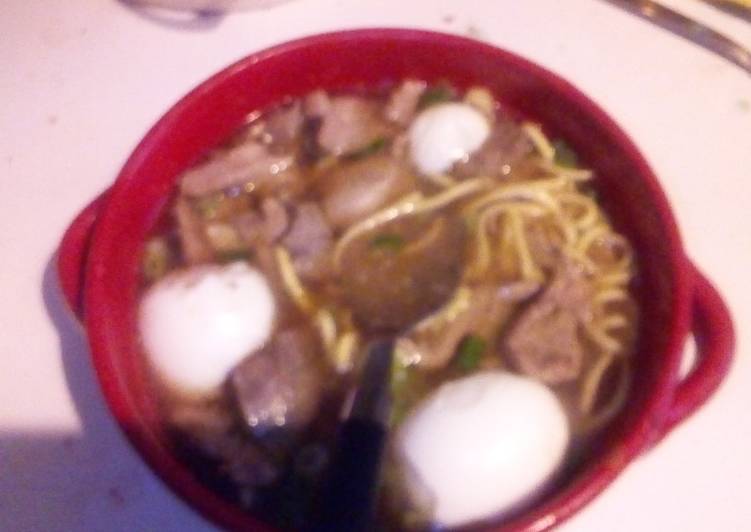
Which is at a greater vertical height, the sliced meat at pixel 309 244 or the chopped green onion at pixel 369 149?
the chopped green onion at pixel 369 149

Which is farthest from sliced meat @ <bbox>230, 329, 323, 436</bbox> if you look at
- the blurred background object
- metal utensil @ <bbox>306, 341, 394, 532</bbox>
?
the blurred background object

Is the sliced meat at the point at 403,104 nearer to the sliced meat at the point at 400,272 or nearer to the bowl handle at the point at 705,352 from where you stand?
the sliced meat at the point at 400,272

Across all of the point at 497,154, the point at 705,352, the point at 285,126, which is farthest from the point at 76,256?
the point at 705,352

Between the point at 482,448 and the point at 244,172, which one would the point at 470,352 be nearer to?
the point at 482,448

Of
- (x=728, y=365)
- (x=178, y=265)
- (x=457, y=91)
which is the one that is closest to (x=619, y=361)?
(x=728, y=365)

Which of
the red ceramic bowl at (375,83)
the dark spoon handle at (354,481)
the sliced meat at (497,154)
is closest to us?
the dark spoon handle at (354,481)

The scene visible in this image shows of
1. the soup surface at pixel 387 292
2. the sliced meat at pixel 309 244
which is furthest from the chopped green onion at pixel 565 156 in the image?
the sliced meat at pixel 309 244

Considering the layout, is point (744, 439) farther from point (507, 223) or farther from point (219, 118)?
point (219, 118)
